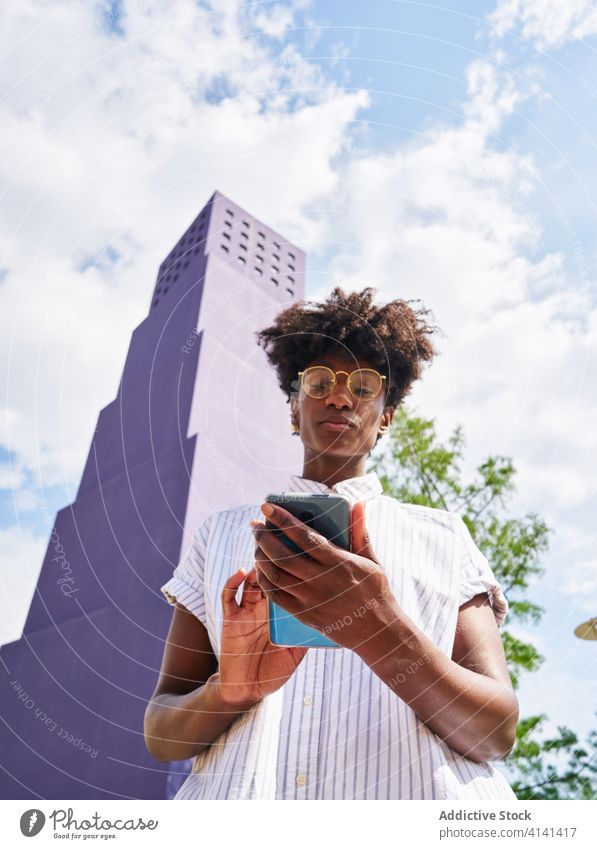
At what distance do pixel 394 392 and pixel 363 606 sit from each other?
0.90 metres

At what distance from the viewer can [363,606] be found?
35.0 inches

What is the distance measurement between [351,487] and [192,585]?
0.41 m

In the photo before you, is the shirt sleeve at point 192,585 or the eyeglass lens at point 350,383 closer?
the shirt sleeve at point 192,585

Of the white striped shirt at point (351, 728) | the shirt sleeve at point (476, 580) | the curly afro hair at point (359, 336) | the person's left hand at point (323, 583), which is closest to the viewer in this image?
the person's left hand at point (323, 583)

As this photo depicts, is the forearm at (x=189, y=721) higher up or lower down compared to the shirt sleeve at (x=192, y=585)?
lower down

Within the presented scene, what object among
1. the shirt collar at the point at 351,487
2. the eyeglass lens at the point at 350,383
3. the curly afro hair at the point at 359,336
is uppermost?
the curly afro hair at the point at 359,336

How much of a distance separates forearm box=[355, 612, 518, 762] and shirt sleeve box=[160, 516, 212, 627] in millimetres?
411

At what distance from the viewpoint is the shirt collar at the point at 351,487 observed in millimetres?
1412

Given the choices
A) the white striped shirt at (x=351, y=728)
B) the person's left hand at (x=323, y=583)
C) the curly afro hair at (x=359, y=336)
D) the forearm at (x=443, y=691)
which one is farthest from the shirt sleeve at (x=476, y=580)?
the curly afro hair at (x=359, y=336)

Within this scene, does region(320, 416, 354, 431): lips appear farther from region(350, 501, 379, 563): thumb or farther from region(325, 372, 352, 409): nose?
region(350, 501, 379, 563): thumb

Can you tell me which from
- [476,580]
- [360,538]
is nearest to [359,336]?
[476,580]

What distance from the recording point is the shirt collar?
1.41m

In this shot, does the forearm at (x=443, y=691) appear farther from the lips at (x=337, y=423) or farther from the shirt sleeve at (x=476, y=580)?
the lips at (x=337, y=423)

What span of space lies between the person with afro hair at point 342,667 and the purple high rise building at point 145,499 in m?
2.95
